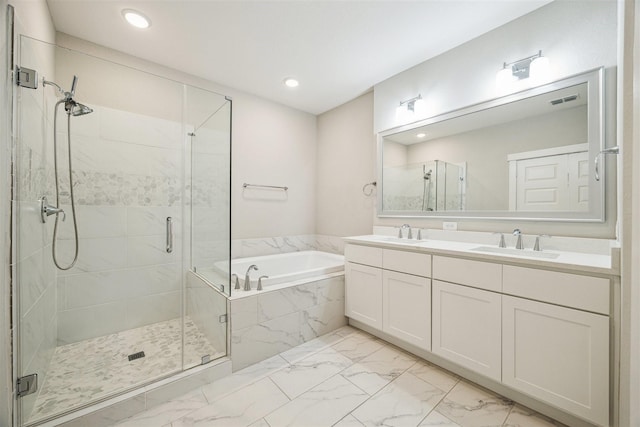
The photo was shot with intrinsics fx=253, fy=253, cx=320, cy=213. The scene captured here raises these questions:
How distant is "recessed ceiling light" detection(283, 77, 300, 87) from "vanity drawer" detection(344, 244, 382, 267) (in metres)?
1.85

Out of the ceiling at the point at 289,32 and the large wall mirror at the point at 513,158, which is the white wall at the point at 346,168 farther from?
the ceiling at the point at 289,32

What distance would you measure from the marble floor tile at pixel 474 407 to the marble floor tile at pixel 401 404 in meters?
0.07

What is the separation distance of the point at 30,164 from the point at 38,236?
0.44 m

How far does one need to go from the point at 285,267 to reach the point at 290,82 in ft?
6.95

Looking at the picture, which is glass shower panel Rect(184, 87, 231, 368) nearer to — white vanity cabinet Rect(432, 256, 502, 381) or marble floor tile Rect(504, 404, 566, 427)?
white vanity cabinet Rect(432, 256, 502, 381)

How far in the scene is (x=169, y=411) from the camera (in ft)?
4.78

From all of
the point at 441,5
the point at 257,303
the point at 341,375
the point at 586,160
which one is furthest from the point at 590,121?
the point at 257,303

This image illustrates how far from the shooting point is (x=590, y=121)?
61.9 inches

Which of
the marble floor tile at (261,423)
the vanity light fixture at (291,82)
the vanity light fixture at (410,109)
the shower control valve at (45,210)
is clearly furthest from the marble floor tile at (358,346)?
the vanity light fixture at (291,82)

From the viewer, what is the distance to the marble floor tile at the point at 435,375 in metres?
1.67

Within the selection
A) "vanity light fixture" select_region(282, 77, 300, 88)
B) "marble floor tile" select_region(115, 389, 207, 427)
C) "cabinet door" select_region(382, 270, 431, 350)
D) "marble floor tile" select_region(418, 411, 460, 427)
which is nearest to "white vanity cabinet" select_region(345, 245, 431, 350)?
"cabinet door" select_region(382, 270, 431, 350)

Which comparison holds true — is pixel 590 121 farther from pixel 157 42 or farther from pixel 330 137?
pixel 157 42

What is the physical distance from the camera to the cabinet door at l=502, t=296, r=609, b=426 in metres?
1.17

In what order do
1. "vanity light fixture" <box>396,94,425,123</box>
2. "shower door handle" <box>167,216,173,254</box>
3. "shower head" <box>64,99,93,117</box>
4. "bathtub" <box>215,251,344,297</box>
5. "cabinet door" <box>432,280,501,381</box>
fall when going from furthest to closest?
1. "vanity light fixture" <box>396,94,425,123</box>
2. "shower door handle" <box>167,216,173,254</box>
3. "bathtub" <box>215,251,344,297</box>
4. "shower head" <box>64,99,93,117</box>
5. "cabinet door" <box>432,280,501,381</box>
